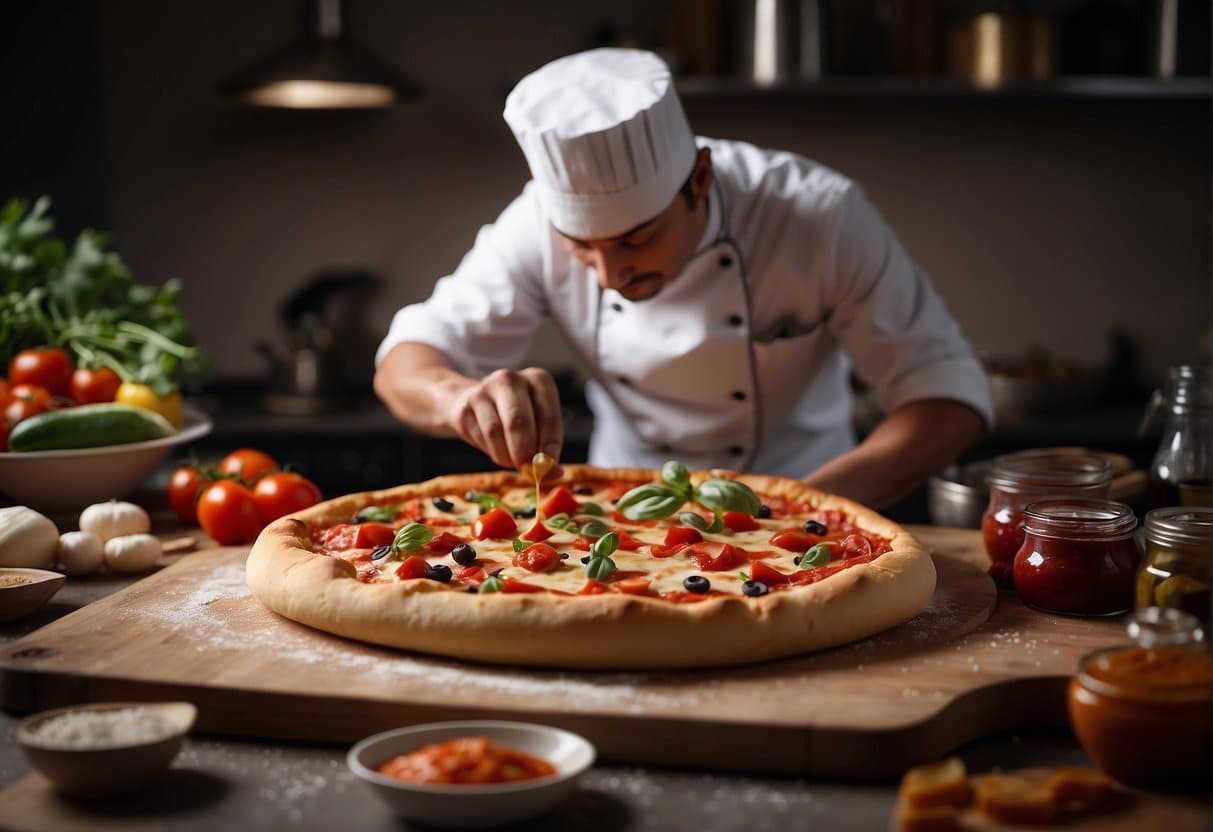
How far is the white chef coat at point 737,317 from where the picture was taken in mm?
2701

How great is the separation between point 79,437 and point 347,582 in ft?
2.75

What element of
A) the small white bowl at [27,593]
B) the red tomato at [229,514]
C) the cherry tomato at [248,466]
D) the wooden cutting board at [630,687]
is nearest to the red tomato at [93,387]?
the cherry tomato at [248,466]

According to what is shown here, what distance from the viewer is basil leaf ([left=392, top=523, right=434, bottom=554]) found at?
191cm

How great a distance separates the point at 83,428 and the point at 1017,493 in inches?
63.2

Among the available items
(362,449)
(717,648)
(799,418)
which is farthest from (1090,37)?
(717,648)

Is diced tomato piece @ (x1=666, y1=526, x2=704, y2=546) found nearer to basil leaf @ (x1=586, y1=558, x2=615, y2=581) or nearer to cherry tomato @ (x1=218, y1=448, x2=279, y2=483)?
basil leaf @ (x1=586, y1=558, x2=615, y2=581)

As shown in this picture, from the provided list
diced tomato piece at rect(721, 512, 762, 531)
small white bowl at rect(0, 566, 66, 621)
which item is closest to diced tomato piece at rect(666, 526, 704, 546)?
diced tomato piece at rect(721, 512, 762, 531)

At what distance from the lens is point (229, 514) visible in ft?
7.22

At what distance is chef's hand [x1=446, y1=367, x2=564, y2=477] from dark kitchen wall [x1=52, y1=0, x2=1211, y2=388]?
112 inches

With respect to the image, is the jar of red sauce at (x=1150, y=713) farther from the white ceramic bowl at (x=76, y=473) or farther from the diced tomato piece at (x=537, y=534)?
the white ceramic bowl at (x=76, y=473)

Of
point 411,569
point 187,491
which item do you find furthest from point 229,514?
point 411,569

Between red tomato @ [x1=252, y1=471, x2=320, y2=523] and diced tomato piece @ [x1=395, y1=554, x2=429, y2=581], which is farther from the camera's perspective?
red tomato @ [x1=252, y1=471, x2=320, y2=523]

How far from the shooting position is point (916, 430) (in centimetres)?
260

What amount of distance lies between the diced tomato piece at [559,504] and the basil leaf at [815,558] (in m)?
0.48
